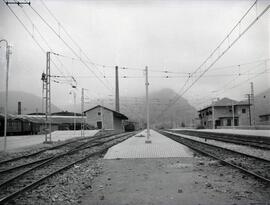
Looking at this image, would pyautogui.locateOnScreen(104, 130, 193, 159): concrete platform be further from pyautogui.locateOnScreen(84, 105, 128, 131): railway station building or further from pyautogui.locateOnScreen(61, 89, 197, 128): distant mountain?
pyautogui.locateOnScreen(84, 105, 128, 131): railway station building

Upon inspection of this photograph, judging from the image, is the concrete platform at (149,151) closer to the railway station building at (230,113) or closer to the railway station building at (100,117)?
the railway station building at (100,117)

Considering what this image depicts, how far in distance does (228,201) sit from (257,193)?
1.06m

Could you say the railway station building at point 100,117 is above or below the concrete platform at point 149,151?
above

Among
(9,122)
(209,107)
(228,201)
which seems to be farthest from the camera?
(209,107)

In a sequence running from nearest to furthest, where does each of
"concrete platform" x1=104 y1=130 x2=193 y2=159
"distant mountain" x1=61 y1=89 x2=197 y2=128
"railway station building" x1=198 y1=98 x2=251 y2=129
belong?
"concrete platform" x1=104 y1=130 x2=193 y2=159 < "distant mountain" x1=61 y1=89 x2=197 y2=128 < "railway station building" x1=198 y1=98 x2=251 y2=129

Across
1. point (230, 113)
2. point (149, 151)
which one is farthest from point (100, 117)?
point (149, 151)

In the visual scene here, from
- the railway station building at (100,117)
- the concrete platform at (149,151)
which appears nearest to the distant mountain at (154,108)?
the railway station building at (100,117)

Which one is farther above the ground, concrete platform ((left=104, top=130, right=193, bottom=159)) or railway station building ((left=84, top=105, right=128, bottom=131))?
railway station building ((left=84, top=105, right=128, bottom=131))

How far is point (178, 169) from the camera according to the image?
960cm

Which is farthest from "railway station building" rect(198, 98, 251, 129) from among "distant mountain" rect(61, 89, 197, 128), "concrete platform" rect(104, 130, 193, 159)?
"concrete platform" rect(104, 130, 193, 159)

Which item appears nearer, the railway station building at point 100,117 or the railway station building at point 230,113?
the railway station building at point 100,117

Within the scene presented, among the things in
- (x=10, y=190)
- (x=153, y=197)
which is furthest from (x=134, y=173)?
(x=10, y=190)

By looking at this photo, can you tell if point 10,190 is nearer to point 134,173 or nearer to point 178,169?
point 134,173

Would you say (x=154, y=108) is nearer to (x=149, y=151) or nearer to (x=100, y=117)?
(x=100, y=117)
